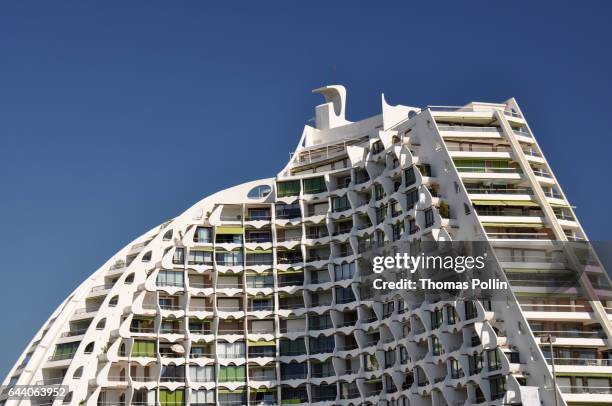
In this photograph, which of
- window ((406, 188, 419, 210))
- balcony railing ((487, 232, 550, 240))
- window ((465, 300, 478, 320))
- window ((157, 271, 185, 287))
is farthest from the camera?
window ((157, 271, 185, 287))

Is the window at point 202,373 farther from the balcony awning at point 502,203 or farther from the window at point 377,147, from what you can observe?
A: the balcony awning at point 502,203

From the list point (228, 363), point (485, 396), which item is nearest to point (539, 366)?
point (485, 396)

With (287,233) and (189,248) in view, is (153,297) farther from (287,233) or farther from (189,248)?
(287,233)

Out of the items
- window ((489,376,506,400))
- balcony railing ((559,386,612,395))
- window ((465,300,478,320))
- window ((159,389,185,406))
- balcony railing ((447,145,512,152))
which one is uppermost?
balcony railing ((447,145,512,152))

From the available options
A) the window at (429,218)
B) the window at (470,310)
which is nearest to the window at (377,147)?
the window at (429,218)

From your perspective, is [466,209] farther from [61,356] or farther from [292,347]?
[61,356]

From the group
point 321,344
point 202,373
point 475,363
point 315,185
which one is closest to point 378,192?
point 315,185

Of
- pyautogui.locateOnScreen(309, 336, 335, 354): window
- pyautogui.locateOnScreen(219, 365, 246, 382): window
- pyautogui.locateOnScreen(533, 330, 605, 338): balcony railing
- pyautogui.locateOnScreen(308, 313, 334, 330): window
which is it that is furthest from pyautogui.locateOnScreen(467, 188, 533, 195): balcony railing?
pyautogui.locateOnScreen(219, 365, 246, 382): window

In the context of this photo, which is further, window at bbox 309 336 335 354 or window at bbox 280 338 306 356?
window at bbox 280 338 306 356

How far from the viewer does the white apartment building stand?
4931 inches

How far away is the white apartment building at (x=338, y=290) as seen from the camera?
411ft

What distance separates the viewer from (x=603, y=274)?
415 feet

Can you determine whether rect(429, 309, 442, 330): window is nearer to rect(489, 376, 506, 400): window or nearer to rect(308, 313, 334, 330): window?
rect(489, 376, 506, 400): window

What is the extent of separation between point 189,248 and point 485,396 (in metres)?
42.3
